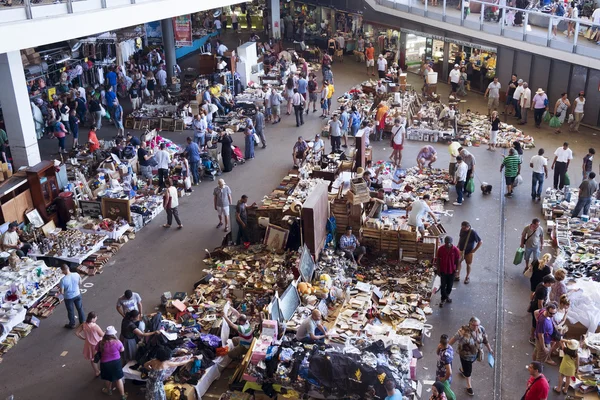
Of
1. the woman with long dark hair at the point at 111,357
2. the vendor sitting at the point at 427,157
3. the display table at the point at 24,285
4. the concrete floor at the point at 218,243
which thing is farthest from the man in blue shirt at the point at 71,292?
the vendor sitting at the point at 427,157

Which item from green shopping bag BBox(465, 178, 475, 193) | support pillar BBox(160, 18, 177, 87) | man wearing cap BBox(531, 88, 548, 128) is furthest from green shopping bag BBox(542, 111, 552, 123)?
support pillar BBox(160, 18, 177, 87)

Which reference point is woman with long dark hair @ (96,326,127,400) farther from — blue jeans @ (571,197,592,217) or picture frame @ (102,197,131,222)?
blue jeans @ (571,197,592,217)

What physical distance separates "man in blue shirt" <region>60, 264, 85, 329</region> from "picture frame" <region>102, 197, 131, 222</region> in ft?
13.4

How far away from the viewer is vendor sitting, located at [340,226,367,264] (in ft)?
49.0

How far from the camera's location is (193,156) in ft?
63.6

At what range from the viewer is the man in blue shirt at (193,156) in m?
19.3

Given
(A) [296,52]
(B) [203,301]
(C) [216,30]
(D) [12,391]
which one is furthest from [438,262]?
(C) [216,30]

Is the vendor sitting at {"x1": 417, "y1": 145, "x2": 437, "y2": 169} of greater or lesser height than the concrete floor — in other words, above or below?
above

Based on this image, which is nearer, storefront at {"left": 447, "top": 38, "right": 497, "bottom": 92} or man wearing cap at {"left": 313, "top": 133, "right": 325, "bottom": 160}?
man wearing cap at {"left": 313, "top": 133, "right": 325, "bottom": 160}

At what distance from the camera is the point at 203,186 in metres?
19.8

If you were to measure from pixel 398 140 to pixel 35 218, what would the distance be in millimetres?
10421

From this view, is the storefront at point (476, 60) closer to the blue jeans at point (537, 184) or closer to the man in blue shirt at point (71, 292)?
the blue jeans at point (537, 184)

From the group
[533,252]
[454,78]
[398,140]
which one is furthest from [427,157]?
[454,78]

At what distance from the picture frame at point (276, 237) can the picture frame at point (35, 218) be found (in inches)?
228
